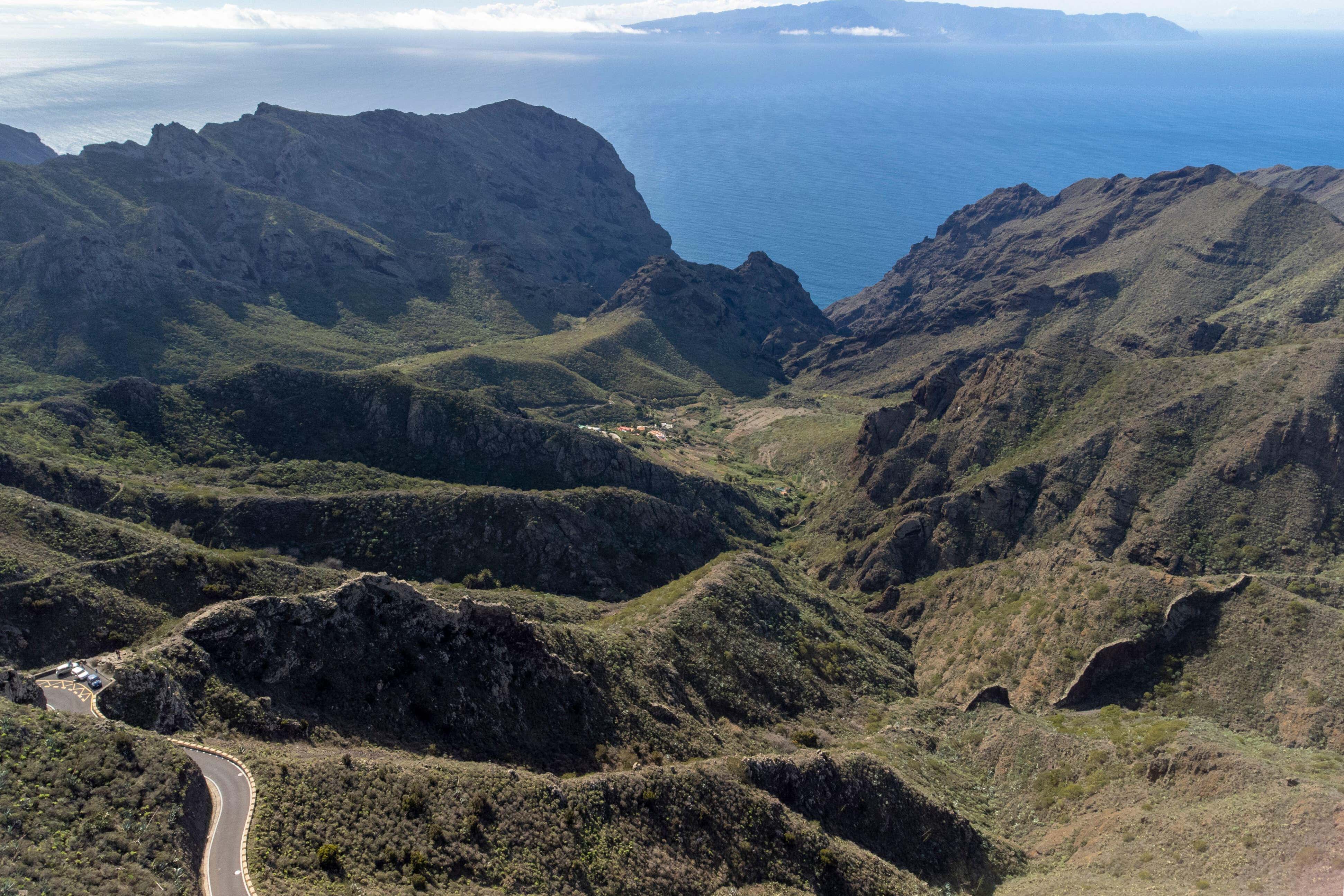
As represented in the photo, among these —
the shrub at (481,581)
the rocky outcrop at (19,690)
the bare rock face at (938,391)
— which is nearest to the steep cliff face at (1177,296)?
the bare rock face at (938,391)

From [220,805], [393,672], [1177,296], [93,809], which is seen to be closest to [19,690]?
[93,809]

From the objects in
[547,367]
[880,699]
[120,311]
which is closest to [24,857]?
[880,699]

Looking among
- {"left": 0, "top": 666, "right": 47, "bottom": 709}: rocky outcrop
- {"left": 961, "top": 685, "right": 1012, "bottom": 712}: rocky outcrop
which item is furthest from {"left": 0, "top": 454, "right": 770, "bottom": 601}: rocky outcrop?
{"left": 0, "top": 666, "right": 47, "bottom": 709}: rocky outcrop

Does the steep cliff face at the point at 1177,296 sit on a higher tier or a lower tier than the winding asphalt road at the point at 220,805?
higher

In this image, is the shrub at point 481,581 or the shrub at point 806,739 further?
the shrub at point 481,581

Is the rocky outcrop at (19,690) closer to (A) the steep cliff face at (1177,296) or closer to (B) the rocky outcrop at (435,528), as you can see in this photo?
(B) the rocky outcrop at (435,528)

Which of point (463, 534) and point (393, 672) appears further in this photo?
point (463, 534)

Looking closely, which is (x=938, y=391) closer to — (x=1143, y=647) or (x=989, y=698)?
(x=1143, y=647)
